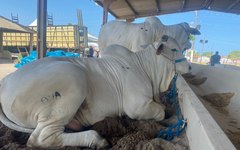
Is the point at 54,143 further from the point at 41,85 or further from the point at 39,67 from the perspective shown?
the point at 39,67

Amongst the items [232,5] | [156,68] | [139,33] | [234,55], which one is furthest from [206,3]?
[234,55]

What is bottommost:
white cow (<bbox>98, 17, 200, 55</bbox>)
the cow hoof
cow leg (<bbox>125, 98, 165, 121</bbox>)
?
the cow hoof

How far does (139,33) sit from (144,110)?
2164mm

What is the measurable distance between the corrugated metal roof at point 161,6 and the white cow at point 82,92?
5.40 meters

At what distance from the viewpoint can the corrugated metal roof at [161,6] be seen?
7.95 metres

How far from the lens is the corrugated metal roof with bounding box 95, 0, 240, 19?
7953 mm

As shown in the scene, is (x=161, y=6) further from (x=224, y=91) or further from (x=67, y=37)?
(x=67, y=37)

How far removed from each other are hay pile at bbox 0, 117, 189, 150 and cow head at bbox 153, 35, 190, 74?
24.4 inches

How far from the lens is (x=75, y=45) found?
15.3 m

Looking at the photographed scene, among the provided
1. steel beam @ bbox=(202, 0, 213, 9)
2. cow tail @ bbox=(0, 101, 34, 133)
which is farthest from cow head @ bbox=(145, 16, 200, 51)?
steel beam @ bbox=(202, 0, 213, 9)

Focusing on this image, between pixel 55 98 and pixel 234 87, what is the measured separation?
8.11ft

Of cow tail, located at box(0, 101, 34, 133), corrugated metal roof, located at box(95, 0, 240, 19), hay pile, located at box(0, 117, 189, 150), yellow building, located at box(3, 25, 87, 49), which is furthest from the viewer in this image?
yellow building, located at box(3, 25, 87, 49)

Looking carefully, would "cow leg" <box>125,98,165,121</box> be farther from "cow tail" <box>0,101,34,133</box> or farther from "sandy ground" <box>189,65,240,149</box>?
"cow tail" <box>0,101,34,133</box>

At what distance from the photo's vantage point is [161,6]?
9039 mm
